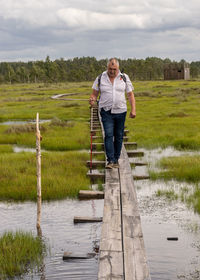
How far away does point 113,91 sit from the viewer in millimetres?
7727

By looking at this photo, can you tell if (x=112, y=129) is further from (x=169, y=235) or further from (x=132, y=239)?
(x=132, y=239)

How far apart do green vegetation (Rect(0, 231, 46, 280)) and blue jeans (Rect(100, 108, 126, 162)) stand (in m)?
2.80

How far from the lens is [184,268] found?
17.1 feet

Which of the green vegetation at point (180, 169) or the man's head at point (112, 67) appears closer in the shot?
the man's head at point (112, 67)

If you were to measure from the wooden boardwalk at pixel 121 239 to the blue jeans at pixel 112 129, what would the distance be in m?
1.05

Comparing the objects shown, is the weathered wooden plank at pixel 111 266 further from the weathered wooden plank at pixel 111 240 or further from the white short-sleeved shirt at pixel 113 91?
the white short-sleeved shirt at pixel 113 91

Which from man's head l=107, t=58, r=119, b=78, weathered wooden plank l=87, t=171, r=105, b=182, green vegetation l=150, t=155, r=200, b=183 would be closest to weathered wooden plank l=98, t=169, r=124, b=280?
man's head l=107, t=58, r=119, b=78

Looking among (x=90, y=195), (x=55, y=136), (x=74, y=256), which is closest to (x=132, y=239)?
(x=74, y=256)

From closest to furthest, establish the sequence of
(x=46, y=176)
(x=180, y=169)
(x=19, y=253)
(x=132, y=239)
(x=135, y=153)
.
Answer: (x=132, y=239), (x=19, y=253), (x=46, y=176), (x=180, y=169), (x=135, y=153)

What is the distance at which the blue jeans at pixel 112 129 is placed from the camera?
8052mm

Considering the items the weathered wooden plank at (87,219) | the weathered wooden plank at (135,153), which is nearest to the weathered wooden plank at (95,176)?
the weathered wooden plank at (87,219)

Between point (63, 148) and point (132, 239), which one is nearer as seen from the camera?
point (132, 239)

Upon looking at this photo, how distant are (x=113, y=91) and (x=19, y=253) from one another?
3525 mm

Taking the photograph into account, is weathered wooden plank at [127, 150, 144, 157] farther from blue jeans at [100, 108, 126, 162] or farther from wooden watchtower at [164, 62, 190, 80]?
wooden watchtower at [164, 62, 190, 80]
